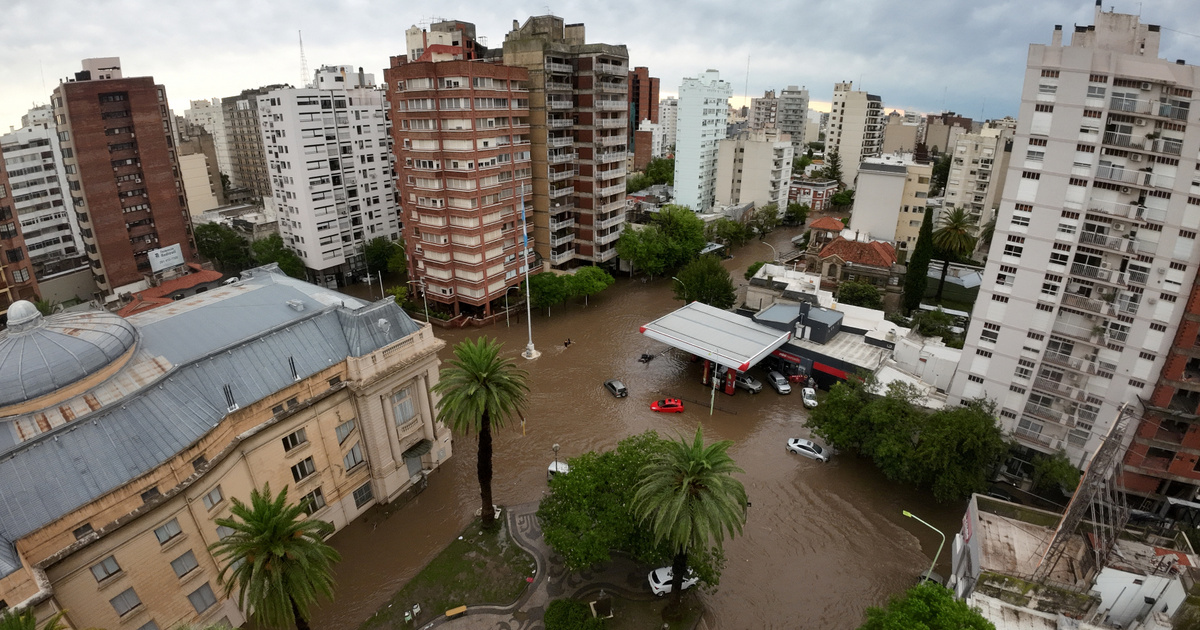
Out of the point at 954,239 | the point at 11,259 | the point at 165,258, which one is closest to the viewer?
the point at 11,259

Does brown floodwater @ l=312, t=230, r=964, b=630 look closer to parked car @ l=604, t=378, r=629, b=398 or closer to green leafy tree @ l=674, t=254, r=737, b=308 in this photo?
parked car @ l=604, t=378, r=629, b=398

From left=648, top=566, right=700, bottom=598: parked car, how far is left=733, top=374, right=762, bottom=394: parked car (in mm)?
24804

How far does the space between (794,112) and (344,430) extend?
19323cm

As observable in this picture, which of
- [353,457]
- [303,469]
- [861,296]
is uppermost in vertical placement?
[861,296]

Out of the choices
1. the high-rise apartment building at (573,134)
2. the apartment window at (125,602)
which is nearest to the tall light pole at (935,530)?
the apartment window at (125,602)

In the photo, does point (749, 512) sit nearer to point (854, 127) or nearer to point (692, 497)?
point (692, 497)

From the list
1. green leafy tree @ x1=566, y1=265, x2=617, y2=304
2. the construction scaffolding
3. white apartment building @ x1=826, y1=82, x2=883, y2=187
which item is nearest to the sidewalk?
the construction scaffolding

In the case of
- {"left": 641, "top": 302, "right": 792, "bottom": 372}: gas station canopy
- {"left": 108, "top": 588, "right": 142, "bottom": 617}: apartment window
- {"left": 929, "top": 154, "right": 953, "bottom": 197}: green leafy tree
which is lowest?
{"left": 108, "top": 588, "right": 142, "bottom": 617}: apartment window

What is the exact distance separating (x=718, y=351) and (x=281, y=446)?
3637 centimetres

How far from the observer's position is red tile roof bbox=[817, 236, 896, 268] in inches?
3024

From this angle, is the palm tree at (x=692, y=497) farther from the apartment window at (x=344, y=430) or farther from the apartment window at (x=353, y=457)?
the apartment window at (x=353, y=457)

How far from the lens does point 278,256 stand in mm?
76938

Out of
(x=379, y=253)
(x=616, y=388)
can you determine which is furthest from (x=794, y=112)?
(x=616, y=388)

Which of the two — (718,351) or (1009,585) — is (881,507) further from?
(718,351)
